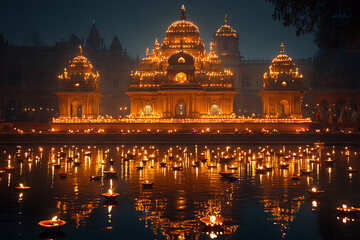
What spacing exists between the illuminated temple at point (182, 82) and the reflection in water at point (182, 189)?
742 inches

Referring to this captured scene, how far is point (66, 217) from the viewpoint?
1139cm

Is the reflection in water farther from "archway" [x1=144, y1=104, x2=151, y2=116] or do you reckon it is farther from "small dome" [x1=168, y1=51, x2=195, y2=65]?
"archway" [x1=144, y1=104, x2=151, y2=116]

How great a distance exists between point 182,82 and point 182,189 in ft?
97.3

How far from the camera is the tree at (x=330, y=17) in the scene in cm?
1284

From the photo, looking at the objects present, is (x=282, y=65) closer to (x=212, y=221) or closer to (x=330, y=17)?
(x=330, y=17)

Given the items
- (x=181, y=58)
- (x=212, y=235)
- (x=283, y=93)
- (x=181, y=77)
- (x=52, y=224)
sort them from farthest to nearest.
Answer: (x=181, y=77)
(x=283, y=93)
(x=181, y=58)
(x=52, y=224)
(x=212, y=235)

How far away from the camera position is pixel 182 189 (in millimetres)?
15016

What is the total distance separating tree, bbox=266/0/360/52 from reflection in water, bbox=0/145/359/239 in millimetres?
4361

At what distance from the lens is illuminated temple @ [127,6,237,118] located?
1724 inches

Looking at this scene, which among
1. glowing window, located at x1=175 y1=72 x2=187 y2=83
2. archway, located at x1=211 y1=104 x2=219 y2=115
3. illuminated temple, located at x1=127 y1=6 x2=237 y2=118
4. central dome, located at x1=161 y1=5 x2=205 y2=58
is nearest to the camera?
illuminated temple, located at x1=127 y1=6 x2=237 y2=118

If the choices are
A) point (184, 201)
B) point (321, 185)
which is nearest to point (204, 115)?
point (321, 185)

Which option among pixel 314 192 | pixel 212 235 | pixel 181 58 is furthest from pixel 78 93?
pixel 212 235

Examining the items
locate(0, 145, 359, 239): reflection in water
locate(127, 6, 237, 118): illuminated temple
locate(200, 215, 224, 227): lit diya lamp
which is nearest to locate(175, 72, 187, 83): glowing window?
locate(127, 6, 237, 118): illuminated temple

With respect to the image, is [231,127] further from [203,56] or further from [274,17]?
[274,17]
